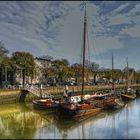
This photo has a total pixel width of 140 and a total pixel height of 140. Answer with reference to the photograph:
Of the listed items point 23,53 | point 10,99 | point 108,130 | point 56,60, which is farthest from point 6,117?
point 56,60

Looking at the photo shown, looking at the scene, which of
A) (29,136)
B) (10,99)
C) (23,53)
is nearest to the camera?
(29,136)

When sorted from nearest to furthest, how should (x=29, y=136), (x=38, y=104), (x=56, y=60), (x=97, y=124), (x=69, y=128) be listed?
(x=29, y=136)
(x=69, y=128)
(x=97, y=124)
(x=38, y=104)
(x=56, y=60)

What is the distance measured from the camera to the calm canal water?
109 feet

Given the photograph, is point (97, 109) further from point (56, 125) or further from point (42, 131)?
point (42, 131)

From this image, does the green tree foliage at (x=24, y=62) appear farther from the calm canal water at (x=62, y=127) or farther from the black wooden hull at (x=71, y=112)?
the black wooden hull at (x=71, y=112)

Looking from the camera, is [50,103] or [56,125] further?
[50,103]

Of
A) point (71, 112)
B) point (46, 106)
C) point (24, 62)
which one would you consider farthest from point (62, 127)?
point (24, 62)

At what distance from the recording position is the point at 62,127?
1500 inches

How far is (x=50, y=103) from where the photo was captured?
177ft

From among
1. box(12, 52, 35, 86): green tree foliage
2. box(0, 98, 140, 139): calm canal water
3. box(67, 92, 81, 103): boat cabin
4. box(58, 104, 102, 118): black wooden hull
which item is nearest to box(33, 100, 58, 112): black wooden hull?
box(67, 92, 81, 103): boat cabin

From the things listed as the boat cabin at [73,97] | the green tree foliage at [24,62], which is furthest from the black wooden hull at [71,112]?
the green tree foliage at [24,62]

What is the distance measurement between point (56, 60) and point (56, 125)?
84686mm

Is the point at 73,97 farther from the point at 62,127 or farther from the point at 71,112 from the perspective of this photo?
the point at 62,127

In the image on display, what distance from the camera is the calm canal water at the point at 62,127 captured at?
3331 cm
